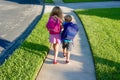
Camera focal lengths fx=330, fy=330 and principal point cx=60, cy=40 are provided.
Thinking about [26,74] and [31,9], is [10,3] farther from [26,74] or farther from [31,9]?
[26,74]

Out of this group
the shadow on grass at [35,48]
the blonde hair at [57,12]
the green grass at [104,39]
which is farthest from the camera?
the shadow on grass at [35,48]

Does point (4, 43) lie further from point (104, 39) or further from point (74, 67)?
point (74, 67)

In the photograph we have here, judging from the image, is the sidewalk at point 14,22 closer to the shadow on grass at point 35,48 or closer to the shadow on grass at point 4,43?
the shadow on grass at point 4,43

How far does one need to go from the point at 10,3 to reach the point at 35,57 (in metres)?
13.1

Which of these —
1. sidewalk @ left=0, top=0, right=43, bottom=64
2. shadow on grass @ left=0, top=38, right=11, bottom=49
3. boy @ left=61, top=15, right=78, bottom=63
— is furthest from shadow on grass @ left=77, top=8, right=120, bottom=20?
boy @ left=61, top=15, right=78, bottom=63

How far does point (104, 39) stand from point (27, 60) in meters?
3.18

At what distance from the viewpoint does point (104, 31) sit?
1235 cm

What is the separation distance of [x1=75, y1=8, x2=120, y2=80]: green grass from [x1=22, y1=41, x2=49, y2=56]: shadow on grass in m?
1.50

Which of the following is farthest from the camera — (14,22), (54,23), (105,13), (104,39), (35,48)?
(105,13)

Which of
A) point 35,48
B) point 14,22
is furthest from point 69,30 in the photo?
point 14,22

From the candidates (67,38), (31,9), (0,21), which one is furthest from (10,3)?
(67,38)

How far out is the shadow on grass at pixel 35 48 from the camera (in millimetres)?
9859

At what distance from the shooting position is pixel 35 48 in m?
10.2

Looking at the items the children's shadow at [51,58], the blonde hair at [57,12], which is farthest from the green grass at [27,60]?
the blonde hair at [57,12]
